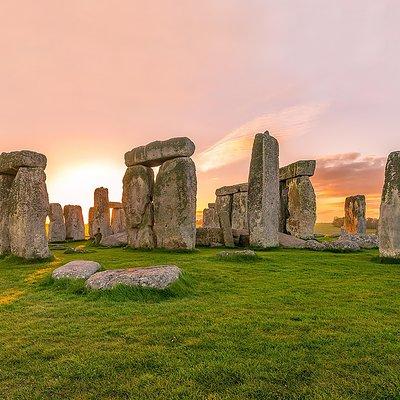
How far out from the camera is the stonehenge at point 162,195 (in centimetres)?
1406

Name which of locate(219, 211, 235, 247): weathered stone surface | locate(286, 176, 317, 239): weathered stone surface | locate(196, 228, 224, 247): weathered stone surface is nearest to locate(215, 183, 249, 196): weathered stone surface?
locate(286, 176, 317, 239): weathered stone surface

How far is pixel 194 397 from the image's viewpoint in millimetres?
2863

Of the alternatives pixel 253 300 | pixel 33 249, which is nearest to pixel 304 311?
pixel 253 300

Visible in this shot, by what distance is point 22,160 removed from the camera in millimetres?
11219

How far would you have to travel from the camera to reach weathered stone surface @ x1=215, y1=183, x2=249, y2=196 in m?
25.3

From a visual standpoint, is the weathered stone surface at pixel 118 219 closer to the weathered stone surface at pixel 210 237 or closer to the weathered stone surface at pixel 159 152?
the weathered stone surface at pixel 159 152

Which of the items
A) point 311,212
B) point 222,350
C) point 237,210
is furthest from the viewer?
point 237,210

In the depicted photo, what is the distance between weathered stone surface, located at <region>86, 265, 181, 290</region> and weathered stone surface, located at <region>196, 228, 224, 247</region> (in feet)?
33.1

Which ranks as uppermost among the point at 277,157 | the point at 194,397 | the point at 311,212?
the point at 277,157

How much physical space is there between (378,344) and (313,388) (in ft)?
4.57

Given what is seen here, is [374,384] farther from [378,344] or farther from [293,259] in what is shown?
[293,259]

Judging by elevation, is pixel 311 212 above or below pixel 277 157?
below

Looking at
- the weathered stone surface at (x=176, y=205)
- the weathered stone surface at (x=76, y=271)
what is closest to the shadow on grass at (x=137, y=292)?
the weathered stone surface at (x=76, y=271)

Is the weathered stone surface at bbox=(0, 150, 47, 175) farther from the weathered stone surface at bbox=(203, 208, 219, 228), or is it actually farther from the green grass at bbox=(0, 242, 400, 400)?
the weathered stone surface at bbox=(203, 208, 219, 228)
